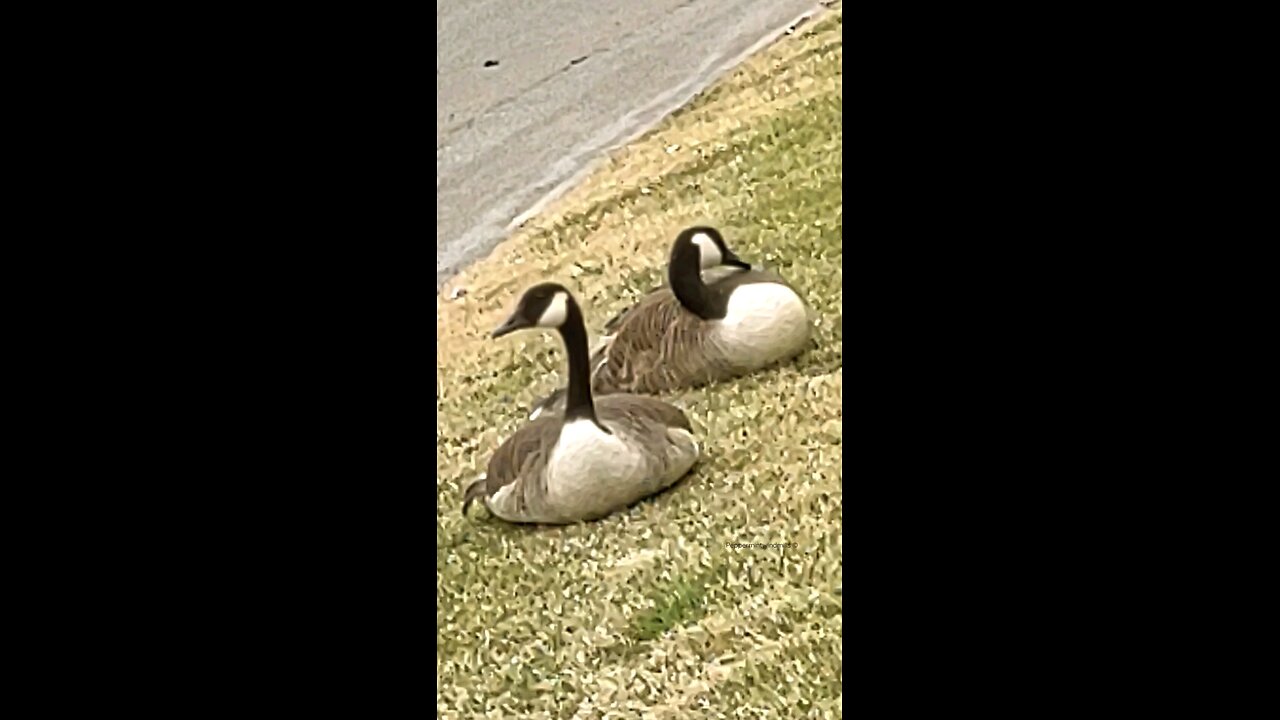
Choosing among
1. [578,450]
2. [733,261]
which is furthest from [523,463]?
[733,261]

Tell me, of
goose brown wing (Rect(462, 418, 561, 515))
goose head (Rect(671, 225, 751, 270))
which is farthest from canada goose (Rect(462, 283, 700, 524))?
goose head (Rect(671, 225, 751, 270))

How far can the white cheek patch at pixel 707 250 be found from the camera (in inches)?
74.1

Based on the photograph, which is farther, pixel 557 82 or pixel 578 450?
pixel 557 82

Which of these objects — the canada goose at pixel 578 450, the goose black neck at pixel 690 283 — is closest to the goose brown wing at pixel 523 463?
the canada goose at pixel 578 450

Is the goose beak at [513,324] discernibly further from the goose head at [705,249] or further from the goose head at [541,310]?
the goose head at [705,249]

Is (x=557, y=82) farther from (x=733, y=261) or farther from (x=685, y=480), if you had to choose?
(x=685, y=480)

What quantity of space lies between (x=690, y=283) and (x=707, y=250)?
34 millimetres

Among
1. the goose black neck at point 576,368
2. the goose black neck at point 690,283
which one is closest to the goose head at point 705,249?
the goose black neck at point 690,283

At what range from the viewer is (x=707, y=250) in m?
1.88

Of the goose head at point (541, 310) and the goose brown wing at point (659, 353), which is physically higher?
the goose head at point (541, 310)

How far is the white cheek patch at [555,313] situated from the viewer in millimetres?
1852

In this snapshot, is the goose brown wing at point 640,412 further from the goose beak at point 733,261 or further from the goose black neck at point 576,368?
the goose beak at point 733,261

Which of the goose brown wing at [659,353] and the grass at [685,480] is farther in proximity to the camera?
the goose brown wing at [659,353]

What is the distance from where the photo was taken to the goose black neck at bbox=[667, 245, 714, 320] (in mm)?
1877
